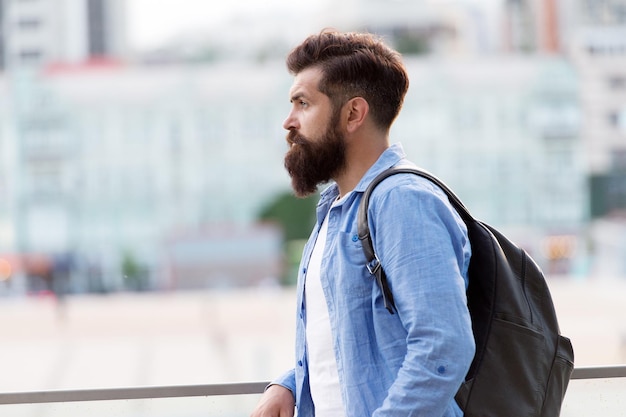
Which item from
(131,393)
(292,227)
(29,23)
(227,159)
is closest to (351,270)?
(131,393)

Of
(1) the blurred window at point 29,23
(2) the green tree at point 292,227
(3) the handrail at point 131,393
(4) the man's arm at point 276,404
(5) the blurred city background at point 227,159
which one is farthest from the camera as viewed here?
(1) the blurred window at point 29,23

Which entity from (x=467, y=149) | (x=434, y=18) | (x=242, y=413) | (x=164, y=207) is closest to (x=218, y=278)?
(x=164, y=207)

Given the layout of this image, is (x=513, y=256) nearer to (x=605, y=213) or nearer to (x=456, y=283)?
(x=456, y=283)

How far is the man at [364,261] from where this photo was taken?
3.08 ft

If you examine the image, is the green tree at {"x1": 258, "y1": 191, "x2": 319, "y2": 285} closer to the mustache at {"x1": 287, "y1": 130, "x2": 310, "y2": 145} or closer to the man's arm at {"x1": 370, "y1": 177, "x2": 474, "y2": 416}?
the mustache at {"x1": 287, "y1": 130, "x2": 310, "y2": 145}

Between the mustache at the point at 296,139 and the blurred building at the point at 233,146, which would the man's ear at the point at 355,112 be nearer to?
the mustache at the point at 296,139

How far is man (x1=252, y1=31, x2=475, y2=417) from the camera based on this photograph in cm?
94

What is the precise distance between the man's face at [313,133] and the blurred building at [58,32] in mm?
42893

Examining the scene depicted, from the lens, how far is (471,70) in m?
41.2

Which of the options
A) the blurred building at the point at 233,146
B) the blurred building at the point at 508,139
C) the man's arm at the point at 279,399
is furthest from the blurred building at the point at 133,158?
the man's arm at the point at 279,399

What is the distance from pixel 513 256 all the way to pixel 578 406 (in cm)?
77

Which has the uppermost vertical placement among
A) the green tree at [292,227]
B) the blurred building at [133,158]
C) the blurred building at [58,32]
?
the blurred building at [58,32]

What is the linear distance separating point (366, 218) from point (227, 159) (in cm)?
3934

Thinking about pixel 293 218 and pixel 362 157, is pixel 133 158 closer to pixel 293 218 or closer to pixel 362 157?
pixel 293 218
